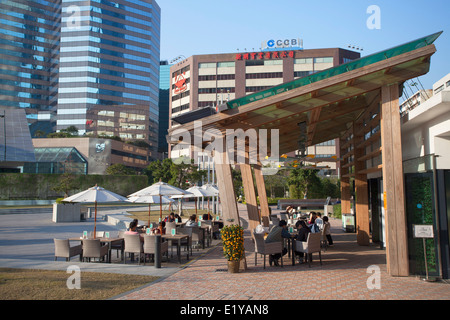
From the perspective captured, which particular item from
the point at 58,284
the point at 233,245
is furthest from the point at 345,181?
Result: the point at 58,284

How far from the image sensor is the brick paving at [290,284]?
611 cm

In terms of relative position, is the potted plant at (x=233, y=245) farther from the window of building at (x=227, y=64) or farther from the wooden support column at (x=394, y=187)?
the window of building at (x=227, y=64)

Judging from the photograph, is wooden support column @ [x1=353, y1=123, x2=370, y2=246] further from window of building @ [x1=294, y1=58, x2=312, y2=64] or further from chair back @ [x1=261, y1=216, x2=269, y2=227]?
window of building @ [x1=294, y1=58, x2=312, y2=64]

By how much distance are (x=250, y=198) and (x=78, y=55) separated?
9759 centimetres

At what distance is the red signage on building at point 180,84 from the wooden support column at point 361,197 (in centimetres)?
7085

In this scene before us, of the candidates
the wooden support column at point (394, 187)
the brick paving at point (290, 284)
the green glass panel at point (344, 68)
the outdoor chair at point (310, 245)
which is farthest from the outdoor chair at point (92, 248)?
the wooden support column at point (394, 187)

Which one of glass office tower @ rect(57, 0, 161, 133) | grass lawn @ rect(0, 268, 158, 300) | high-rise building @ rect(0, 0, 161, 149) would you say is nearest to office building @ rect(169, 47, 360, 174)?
glass office tower @ rect(57, 0, 161, 133)

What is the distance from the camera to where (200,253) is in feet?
37.9

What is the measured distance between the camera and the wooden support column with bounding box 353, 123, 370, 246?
12.7 metres

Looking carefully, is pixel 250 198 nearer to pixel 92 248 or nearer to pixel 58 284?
pixel 92 248

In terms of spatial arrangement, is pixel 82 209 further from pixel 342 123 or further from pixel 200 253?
pixel 342 123

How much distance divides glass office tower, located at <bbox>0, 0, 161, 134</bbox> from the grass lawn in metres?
97.0

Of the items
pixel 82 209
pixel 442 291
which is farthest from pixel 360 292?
pixel 82 209

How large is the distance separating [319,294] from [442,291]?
2.22m
